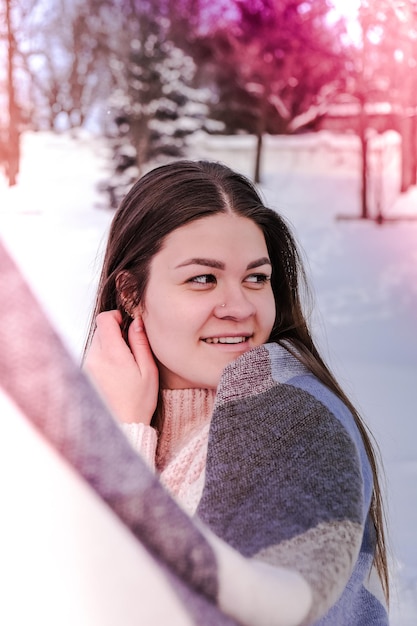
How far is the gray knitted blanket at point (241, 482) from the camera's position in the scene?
62cm

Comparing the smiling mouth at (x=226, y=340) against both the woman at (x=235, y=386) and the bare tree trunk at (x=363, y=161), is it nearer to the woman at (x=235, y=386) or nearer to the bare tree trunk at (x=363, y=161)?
the woman at (x=235, y=386)

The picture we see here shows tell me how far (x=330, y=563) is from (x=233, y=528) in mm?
118

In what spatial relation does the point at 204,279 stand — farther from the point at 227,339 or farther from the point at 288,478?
A: the point at 288,478

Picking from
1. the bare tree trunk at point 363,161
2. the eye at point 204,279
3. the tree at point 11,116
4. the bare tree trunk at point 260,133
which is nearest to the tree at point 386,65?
the bare tree trunk at point 363,161

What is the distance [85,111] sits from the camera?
3340 millimetres

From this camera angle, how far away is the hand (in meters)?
1.38

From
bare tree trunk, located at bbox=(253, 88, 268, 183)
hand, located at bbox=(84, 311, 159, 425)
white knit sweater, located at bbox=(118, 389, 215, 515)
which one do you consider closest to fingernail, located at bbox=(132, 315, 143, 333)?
hand, located at bbox=(84, 311, 159, 425)

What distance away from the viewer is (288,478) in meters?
0.94

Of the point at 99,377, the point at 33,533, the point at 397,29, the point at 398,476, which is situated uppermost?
the point at 397,29

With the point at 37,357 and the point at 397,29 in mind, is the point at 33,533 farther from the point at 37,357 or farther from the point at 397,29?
the point at 397,29

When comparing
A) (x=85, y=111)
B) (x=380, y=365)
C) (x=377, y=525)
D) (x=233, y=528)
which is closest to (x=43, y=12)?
(x=85, y=111)

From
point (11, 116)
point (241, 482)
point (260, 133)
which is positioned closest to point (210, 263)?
point (241, 482)

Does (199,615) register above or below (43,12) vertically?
below

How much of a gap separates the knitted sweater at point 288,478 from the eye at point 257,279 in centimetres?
15
